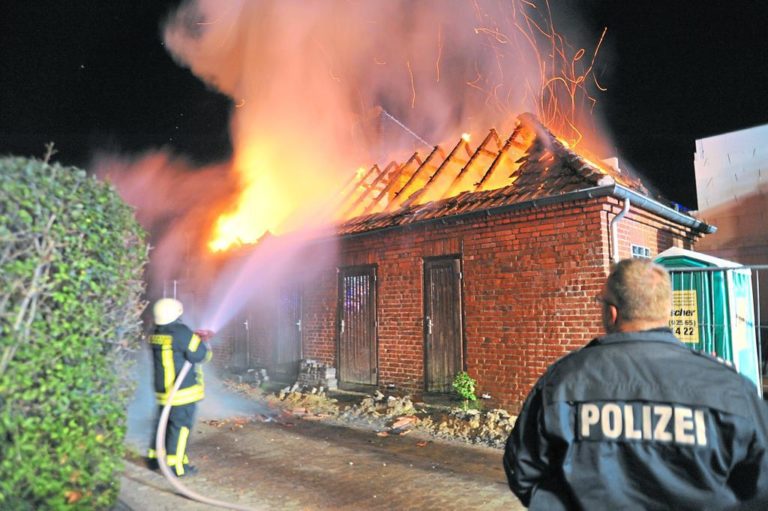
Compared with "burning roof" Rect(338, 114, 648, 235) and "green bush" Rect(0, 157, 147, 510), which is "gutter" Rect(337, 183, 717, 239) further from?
"green bush" Rect(0, 157, 147, 510)

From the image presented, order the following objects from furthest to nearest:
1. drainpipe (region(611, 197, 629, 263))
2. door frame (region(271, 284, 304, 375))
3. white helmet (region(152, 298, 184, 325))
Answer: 1. door frame (region(271, 284, 304, 375))
2. drainpipe (region(611, 197, 629, 263))
3. white helmet (region(152, 298, 184, 325))

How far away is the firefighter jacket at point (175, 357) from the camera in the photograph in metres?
5.31

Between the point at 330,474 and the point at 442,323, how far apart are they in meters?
3.67

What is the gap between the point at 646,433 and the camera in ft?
5.84

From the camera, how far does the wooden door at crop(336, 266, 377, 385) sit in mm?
9781

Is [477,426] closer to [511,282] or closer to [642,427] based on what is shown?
[511,282]

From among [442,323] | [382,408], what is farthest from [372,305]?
[382,408]

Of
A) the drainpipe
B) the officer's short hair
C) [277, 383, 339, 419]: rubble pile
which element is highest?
the drainpipe

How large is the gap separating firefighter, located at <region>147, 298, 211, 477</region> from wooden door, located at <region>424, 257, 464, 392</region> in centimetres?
425

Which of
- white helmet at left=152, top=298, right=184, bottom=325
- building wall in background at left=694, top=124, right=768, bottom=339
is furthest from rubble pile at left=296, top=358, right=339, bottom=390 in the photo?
building wall in background at left=694, top=124, right=768, bottom=339

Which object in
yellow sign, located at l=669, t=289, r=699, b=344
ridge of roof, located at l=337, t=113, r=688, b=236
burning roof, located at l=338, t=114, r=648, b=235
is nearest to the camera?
yellow sign, located at l=669, t=289, r=699, b=344

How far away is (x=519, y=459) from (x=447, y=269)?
6.63 m

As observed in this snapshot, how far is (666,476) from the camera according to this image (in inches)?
69.4

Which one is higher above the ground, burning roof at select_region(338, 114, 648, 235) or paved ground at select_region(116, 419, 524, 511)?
burning roof at select_region(338, 114, 648, 235)
